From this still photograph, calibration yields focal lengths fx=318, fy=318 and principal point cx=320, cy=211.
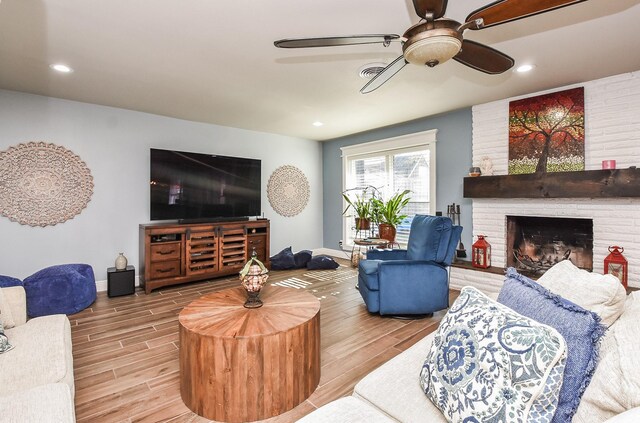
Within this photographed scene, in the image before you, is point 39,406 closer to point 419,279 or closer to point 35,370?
point 35,370

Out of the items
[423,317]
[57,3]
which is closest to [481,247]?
[423,317]

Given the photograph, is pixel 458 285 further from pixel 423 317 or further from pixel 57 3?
pixel 57 3

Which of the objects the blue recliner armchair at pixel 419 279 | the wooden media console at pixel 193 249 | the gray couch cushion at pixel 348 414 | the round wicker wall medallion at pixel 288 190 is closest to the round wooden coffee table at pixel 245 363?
the gray couch cushion at pixel 348 414

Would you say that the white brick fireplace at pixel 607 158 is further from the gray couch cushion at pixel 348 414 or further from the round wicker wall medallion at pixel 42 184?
the round wicker wall medallion at pixel 42 184

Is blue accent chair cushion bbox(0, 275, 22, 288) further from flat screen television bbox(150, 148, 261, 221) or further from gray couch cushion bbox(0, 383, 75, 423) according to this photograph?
gray couch cushion bbox(0, 383, 75, 423)

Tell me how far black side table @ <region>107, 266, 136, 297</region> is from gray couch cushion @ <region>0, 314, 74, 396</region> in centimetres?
200

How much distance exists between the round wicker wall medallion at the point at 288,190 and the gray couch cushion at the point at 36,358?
13.3ft

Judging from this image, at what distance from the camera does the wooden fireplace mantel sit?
3043mm

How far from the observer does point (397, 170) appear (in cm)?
531

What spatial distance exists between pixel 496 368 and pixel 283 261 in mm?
4595

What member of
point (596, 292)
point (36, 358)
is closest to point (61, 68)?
point (36, 358)

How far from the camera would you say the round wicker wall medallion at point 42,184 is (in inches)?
139

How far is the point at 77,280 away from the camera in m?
3.42

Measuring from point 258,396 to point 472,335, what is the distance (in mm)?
1248
